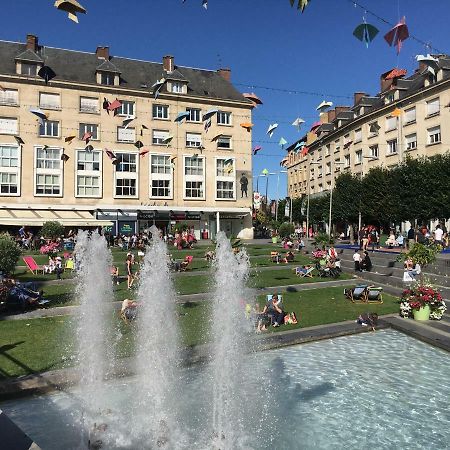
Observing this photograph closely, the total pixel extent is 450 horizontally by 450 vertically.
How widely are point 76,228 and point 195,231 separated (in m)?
12.9

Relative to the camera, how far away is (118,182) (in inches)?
1832

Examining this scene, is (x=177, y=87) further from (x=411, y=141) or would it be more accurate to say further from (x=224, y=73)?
(x=411, y=141)

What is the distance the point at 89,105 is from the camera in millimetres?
45281

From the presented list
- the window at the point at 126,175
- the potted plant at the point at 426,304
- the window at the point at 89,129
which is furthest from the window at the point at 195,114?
the potted plant at the point at 426,304

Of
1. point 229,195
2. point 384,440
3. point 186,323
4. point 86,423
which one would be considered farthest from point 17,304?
point 229,195

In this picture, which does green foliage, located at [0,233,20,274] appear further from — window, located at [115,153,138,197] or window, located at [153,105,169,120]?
window, located at [153,105,169,120]

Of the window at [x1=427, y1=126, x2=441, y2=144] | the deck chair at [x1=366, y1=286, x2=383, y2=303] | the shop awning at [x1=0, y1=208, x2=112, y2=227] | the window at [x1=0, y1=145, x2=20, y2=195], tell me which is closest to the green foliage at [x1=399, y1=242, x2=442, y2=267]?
the deck chair at [x1=366, y1=286, x2=383, y2=303]

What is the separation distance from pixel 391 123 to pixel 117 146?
2844 centimetres

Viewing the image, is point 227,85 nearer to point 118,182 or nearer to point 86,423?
point 118,182

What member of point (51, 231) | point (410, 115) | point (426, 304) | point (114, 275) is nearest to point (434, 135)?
point (410, 115)

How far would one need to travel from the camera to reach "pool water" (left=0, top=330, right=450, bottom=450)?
6543mm

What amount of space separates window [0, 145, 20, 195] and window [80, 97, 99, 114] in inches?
299

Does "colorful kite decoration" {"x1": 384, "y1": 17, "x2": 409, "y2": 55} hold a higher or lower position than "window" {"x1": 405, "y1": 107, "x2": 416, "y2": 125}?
lower

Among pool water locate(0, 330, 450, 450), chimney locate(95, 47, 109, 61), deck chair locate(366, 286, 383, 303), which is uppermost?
chimney locate(95, 47, 109, 61)
